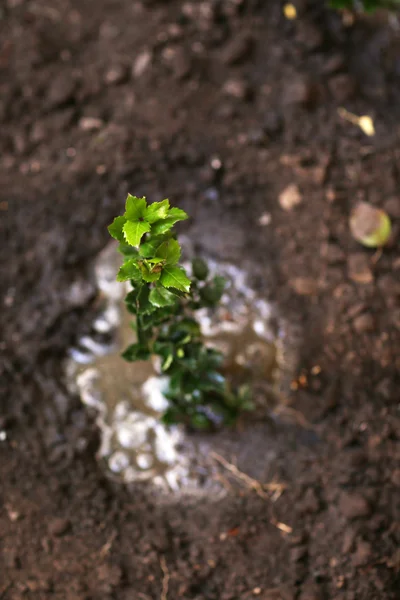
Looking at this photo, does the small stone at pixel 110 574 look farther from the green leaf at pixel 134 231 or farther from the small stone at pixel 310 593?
the green leaf at pixel 134 231

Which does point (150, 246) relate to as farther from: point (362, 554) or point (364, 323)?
point (362, 554)

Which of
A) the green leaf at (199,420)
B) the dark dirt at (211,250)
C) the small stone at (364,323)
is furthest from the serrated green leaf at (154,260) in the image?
the small stone at (364,323)

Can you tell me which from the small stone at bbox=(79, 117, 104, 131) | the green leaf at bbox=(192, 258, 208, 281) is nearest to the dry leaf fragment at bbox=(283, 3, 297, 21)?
the small stone at bbox=(79, 117, 104, 131)

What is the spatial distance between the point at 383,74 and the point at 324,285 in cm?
100

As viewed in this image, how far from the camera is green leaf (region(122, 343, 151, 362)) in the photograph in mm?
1832

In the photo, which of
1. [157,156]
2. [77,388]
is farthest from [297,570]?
[157,156]

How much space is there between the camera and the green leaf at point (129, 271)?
1.48 meters

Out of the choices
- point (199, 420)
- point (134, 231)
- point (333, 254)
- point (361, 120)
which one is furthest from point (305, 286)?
point (134, 231)

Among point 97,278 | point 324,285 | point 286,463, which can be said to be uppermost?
point 97,278

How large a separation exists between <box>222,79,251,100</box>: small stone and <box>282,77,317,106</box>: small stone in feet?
0.51

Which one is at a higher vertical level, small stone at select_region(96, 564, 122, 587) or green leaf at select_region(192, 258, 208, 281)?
green leaf at select_region(192, 258, 208, 281)

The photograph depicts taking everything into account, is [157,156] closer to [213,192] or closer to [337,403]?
[213,192]

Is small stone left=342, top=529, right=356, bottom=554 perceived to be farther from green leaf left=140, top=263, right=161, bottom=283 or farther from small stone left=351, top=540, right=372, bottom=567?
green leaf left=140, top=263, right=161, bottom=283

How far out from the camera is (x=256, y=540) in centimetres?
209
